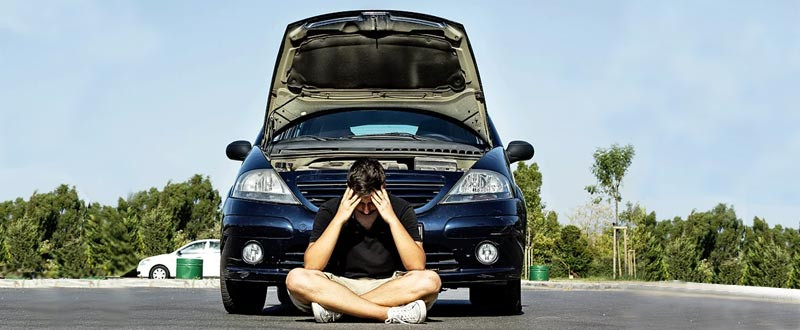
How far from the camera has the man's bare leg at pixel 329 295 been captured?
242 inches

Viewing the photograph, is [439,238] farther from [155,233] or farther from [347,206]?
[155,233]

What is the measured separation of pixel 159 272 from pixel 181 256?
0.83 m

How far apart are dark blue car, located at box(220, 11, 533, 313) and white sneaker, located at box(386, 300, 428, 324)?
646 mm

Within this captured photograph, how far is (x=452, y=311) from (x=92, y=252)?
23985 mm

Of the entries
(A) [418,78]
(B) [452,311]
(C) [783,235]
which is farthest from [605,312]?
(C) [783,235]

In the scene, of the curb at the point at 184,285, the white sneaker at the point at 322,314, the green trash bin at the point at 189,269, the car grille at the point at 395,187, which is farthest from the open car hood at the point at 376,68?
the green trash bin at the point at 189,269

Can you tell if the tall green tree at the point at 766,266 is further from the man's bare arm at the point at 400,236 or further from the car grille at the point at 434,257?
the man's bare arm at the point at 400,236

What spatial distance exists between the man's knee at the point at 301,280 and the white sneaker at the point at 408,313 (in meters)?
0.53

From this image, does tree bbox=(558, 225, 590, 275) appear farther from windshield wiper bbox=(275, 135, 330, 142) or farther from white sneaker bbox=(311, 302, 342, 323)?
white sneaker bbox=(311, 302, 342, 323)

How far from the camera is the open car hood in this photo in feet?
26.4

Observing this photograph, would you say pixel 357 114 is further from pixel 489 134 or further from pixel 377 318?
pixel 377 318

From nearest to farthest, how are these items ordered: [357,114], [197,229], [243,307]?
[243,307], [357,114], [197,229]

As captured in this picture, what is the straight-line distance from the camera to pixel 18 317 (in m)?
7.25

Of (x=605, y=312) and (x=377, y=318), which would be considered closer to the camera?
(x=377, y=318)
